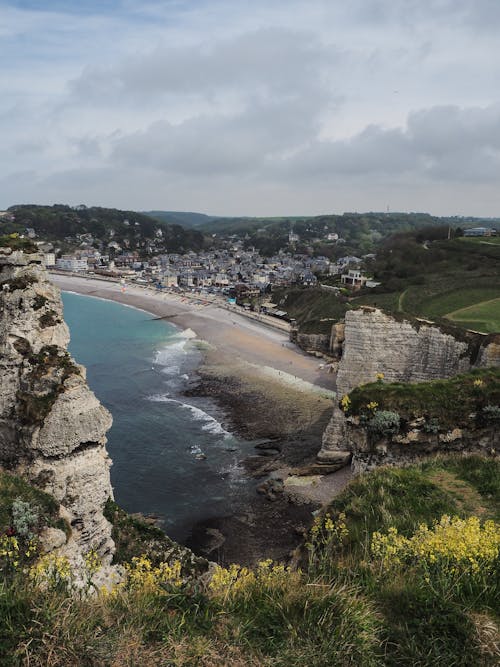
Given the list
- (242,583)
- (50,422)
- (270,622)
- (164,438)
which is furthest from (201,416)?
(270,622)

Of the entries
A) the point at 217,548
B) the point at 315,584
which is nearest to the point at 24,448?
the point at 217,548

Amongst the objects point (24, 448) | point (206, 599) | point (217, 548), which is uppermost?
point (206, 599)

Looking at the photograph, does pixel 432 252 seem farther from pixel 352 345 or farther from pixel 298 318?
pixel 352 345

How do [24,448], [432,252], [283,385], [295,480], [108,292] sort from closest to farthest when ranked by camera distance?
1. [24,448]
2. [295,480]
3. [283,385]
4. [432,252]
5. [108,292]

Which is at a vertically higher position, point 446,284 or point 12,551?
point 446,284

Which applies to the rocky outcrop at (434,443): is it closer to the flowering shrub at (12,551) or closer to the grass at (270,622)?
the grass at (270,622)

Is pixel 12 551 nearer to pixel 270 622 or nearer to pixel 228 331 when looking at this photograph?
pixel 270 622

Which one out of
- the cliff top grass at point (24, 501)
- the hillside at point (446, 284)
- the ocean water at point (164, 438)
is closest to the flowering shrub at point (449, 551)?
the cliff top grass at point (24, 501)
